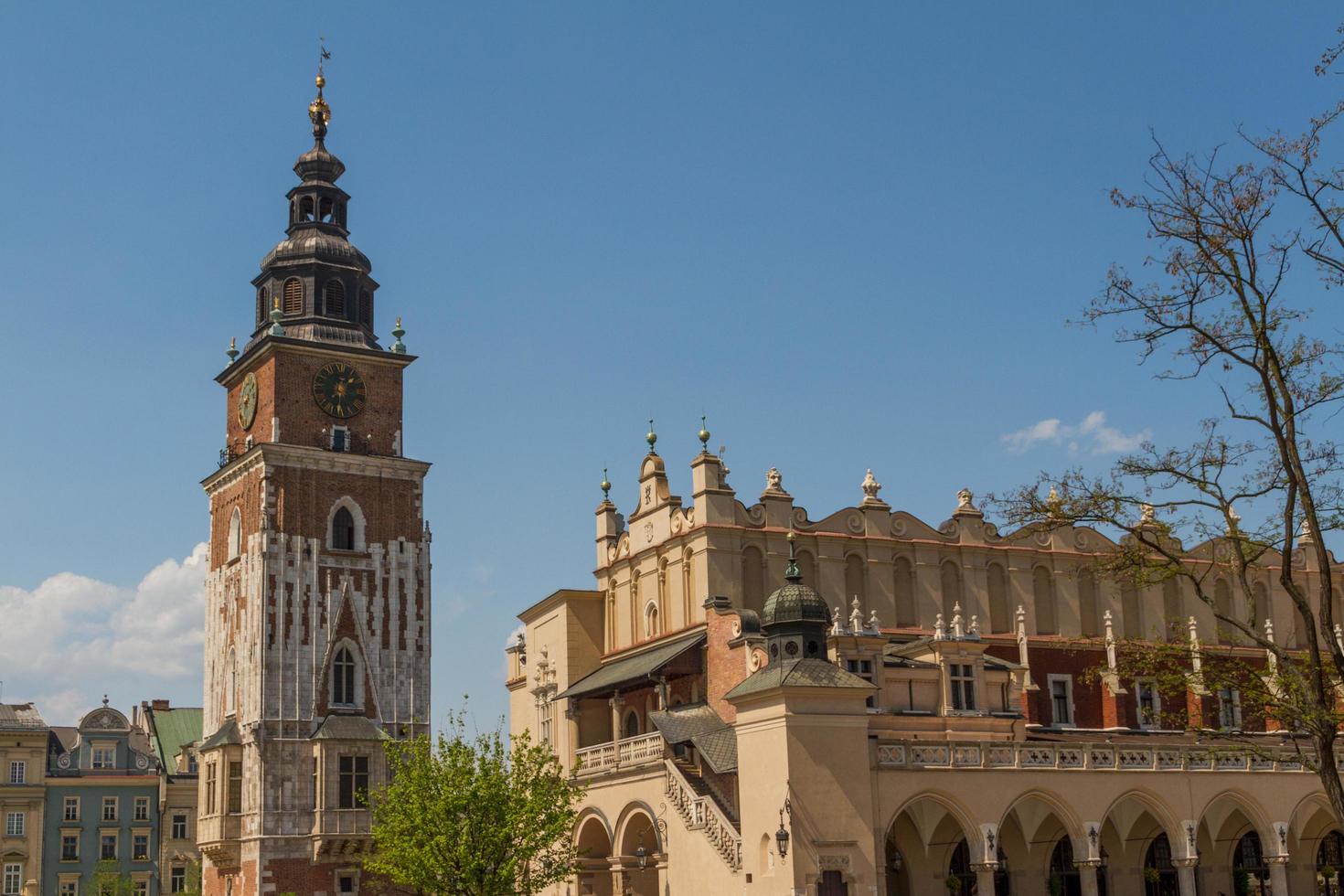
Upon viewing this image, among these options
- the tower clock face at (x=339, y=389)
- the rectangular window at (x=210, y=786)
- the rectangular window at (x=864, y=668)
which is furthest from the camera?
the tower clock face at (x=339, y=389)

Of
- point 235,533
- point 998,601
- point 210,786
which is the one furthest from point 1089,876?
point 235,533

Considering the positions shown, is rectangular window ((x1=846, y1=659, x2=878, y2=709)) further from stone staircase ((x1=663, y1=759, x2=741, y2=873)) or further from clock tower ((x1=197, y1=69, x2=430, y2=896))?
clock tower ((x1=197, y1=69, x2=430, y2=896))

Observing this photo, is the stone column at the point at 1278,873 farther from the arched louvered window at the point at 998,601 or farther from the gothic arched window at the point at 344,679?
the gothic arched window at the point at 344,679

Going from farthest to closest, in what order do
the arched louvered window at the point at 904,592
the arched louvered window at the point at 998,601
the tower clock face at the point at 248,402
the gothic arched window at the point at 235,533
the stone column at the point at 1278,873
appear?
the tower clock face at the point at 248,402 < the gothic arched window at the point at 235,533 < the arched louvered window at the point at 998,601 < the arched louvered window at the point at 904,592 < the stone column at the point at 1278,873

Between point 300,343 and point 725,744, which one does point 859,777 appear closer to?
point 725,744

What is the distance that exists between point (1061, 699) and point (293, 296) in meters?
38.0

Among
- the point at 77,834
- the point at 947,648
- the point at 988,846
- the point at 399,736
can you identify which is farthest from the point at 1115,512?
the point at 77,834

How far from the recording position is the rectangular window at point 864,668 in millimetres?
48562

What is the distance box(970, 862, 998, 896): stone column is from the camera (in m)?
42.2

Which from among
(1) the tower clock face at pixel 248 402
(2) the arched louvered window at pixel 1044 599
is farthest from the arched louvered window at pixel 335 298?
(2) the arched louvered window at pixel 1044 599

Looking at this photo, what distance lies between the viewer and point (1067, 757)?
147 feet

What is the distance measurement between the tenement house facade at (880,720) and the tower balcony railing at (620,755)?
0.37ft

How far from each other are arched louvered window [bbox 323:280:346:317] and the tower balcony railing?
1123 inches

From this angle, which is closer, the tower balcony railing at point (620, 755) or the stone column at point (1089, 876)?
the stone column at point (1089, 876)
